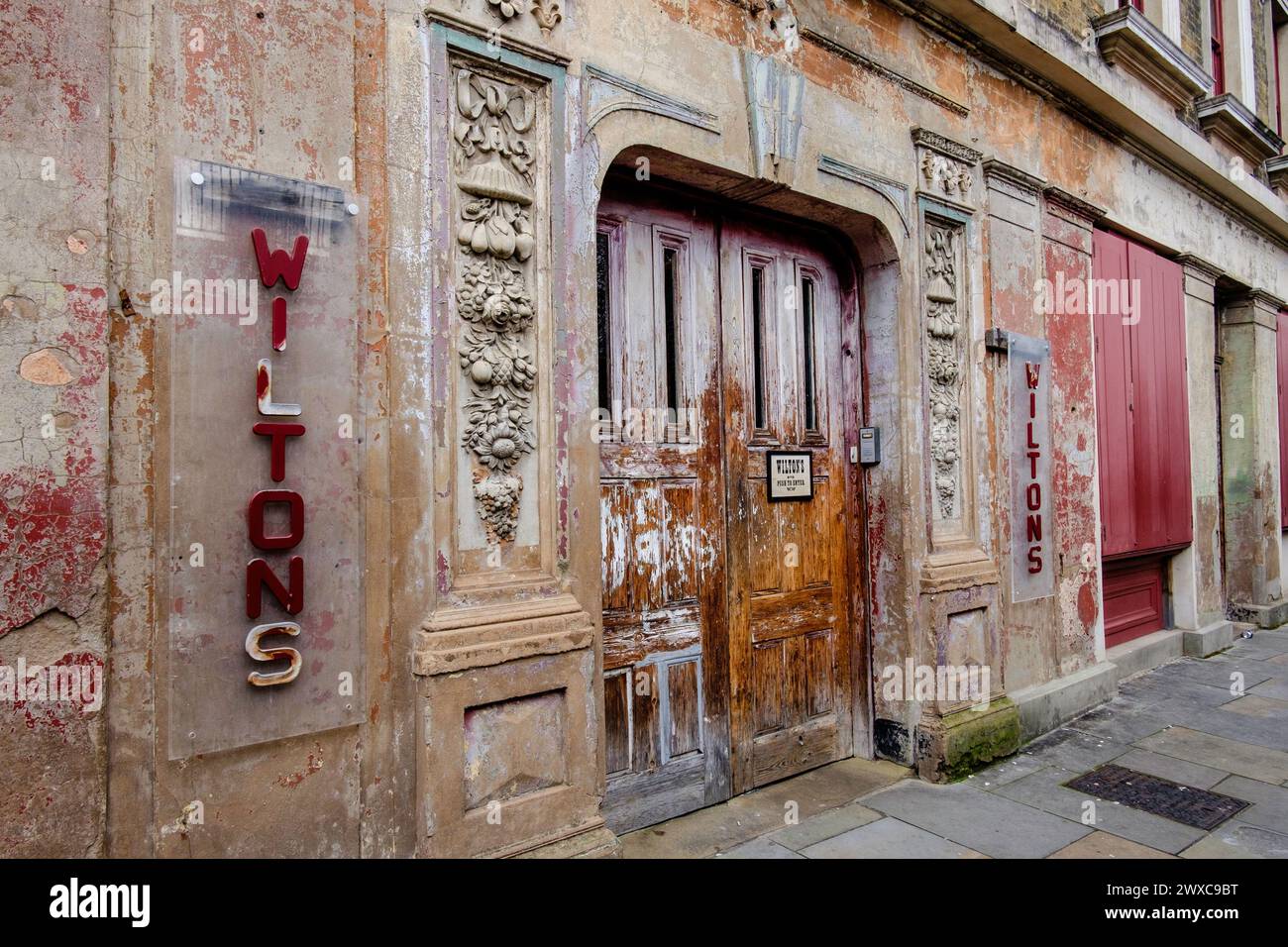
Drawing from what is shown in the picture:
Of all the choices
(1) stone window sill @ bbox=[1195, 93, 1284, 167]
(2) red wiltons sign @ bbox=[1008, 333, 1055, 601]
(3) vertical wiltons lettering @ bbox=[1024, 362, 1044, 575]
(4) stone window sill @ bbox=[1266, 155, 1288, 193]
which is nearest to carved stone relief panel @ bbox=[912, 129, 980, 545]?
(2) red wiltons sign @ bbox=[1008, 333, 1055, 601]

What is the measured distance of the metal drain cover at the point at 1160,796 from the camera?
12.7 ft

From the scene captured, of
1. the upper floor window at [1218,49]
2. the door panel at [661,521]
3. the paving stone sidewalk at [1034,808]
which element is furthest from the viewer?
the upper floor window at [1218,49]

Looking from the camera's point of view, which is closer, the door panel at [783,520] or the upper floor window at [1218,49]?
the door panel at [783,520]

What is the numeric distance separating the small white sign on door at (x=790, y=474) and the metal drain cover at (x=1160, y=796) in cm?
227

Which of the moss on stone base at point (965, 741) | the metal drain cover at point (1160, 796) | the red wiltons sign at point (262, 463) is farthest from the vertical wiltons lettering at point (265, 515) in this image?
the metal drain cover at point (1160, 796)

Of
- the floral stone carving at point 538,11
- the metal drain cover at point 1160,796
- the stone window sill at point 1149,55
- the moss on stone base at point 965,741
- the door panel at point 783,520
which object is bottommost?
the metal drain cover at point 1160,796

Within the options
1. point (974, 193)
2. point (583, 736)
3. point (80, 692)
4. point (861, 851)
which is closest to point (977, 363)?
point (974, 193)

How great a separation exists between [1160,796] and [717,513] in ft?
9.50

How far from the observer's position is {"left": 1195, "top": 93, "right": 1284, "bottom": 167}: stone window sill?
754 cm

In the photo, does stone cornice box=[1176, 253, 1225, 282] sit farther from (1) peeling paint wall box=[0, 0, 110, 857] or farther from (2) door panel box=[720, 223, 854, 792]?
(1) peeling paint wall box=[0, 0, 110, 857]

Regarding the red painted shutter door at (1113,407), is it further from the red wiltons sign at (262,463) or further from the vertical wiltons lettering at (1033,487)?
the red wiltons sign at (262,463)

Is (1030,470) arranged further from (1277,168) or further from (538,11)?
(1277,168)

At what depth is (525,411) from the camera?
10.0 ft
